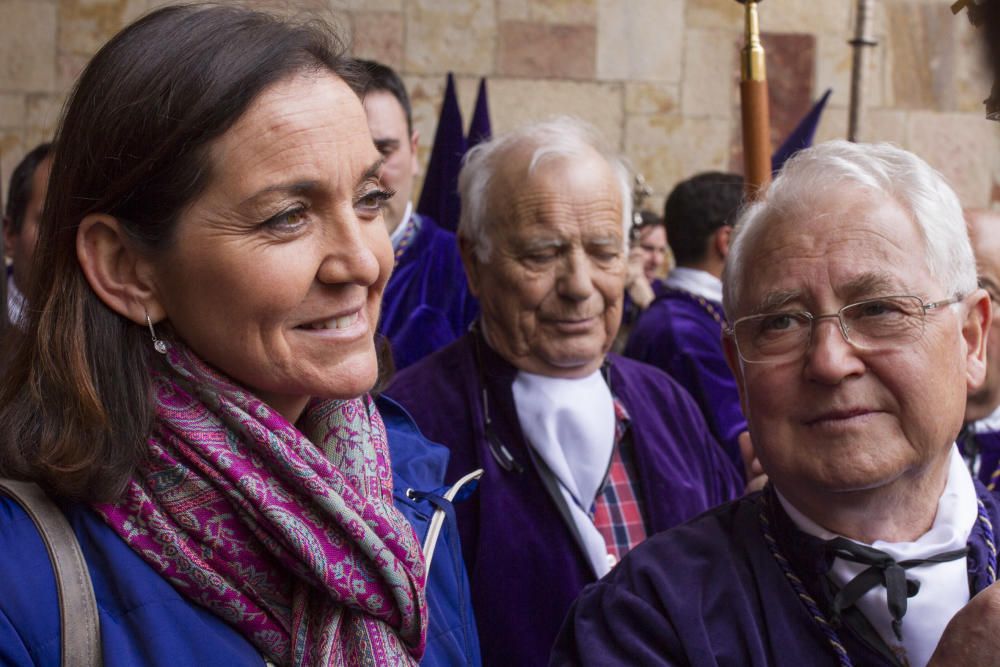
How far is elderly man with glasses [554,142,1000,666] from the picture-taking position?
1.82 meters

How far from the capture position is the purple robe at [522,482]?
8.80ft

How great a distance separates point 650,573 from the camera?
74.6 inches

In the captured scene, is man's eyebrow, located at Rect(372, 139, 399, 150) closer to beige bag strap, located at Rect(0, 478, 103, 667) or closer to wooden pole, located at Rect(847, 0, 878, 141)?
wooden pole, located at Rect(847, 0, 878, 141)

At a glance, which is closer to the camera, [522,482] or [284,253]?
[284,253]

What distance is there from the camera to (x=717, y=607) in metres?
1.86

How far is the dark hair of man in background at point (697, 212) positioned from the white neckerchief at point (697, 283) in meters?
0.17

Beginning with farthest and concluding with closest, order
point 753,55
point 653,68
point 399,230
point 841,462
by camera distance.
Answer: point 653,68
point 399,230
point 753,55
point 841,462

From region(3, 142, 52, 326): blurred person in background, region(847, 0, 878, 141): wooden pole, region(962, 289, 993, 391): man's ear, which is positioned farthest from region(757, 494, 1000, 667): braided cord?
region(847, 0, 878, 141): wooden pole

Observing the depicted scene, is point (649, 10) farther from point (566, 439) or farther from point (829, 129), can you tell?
point (566, 439)

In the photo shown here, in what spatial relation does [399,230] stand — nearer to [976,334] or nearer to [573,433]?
[573,433]

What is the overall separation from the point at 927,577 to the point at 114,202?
1367 millimetres

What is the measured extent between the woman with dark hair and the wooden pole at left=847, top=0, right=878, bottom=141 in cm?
305

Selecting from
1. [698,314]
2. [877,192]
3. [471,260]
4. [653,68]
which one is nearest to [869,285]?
[877,192]

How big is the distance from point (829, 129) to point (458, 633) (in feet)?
20.5
